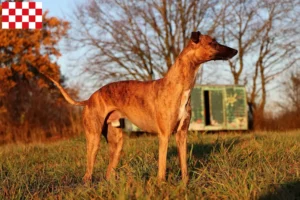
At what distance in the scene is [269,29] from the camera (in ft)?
93.8

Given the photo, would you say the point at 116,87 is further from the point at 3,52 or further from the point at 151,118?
the point at 3,52

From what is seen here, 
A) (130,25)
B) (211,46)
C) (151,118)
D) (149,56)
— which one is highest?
(130,25)

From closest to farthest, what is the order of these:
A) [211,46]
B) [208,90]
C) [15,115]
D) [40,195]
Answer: [40,195] → [211,46] → [208,90] → [15,115]

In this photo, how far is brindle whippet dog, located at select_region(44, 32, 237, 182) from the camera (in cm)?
534

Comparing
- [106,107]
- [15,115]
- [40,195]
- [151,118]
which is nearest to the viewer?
[40,195]

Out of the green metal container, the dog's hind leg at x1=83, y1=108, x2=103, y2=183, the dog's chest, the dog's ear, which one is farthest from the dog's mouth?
the green metal container

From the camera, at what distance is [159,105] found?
543 cm

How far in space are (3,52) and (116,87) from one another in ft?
76.9

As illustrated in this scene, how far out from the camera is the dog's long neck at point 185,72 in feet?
17.7

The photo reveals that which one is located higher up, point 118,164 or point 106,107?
point 106,107

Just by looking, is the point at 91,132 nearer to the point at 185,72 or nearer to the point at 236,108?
the point at 185,72

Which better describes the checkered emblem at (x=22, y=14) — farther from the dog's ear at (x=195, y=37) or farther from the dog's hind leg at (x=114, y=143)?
the dog's ear at (x=195, y=37)

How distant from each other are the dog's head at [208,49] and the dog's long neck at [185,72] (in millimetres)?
99

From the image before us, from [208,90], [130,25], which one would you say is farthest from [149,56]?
[208,90]
